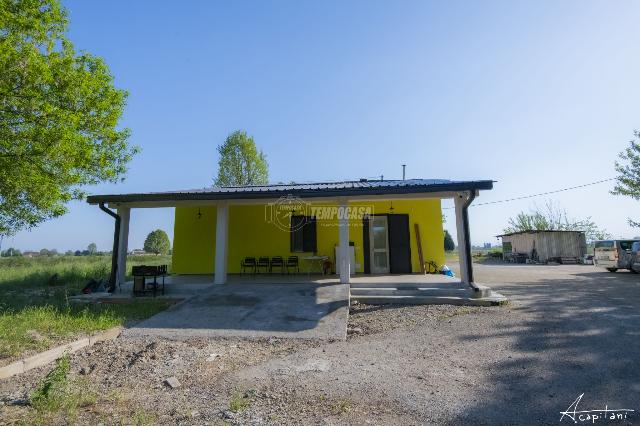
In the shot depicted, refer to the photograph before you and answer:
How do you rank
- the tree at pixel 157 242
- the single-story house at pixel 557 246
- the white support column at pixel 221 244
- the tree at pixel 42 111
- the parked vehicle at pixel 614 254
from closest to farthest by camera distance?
the tree at pixel 42 111
the white support column at pixel 221 244
the parked vehicle at pixel 614 254
the single-story house at pixel 557 246
the tree at pixel 157 242

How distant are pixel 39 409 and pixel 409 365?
3.65m

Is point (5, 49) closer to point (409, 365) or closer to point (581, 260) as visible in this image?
point (409, 365)

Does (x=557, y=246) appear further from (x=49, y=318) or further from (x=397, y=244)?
(x=49, y=318)

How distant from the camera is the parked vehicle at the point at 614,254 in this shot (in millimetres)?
14727

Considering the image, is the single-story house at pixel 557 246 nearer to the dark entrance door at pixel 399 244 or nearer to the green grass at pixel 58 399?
the dark entrance door at pixel 399 244

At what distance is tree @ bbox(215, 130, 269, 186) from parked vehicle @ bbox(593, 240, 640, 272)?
21.5m

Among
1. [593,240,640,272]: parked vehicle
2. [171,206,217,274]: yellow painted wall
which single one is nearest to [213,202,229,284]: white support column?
[171,206,217,274]: yellow painted wall

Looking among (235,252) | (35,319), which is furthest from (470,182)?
(35,319)

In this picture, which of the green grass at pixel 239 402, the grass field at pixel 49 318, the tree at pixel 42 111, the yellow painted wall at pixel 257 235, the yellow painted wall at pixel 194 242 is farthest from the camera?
the yellow painted wall at pixel 194 242

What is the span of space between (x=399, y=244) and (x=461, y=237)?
324cm

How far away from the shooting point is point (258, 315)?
644 centimetres

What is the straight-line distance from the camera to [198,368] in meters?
4.13

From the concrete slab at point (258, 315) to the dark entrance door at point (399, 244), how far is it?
11.4ft

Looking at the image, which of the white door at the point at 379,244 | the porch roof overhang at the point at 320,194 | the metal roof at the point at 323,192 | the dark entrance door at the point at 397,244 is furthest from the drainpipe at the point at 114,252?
the white door at the point at 379,244
